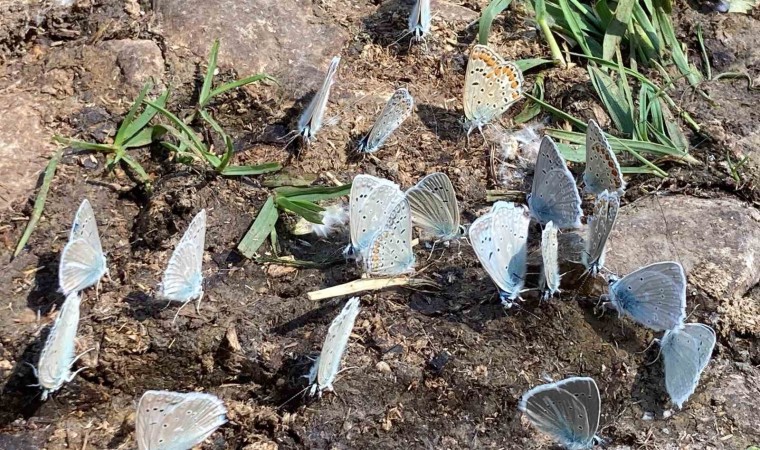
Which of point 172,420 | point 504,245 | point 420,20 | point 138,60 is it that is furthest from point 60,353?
point 420,20

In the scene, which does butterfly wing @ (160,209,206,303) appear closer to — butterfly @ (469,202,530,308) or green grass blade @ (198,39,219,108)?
green grass blade @ (198,39,219,108)

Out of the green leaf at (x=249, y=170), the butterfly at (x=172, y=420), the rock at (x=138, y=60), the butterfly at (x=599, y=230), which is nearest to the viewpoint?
the butterfly at (x=172, y=420)

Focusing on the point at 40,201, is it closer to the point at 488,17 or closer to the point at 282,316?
the point at 282,316

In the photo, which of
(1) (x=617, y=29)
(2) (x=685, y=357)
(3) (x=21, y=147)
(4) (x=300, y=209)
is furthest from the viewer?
(1) (x=617, y=29)

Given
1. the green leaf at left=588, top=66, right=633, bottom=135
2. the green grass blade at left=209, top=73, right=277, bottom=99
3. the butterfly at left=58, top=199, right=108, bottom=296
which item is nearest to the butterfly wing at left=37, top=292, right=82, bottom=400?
the butterfly at left=58, top=199, right=108, bottom=296

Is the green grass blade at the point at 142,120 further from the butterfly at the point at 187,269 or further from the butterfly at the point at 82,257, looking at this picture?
the butterfly at the point at 187,269

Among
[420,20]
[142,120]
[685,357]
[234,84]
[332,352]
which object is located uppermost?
[420,20]

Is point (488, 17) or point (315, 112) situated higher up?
point (488, 17)

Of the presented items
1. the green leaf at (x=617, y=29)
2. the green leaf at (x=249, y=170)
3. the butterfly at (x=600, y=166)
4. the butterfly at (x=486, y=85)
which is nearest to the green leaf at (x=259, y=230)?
the green leaf at (x=249, y=170)
